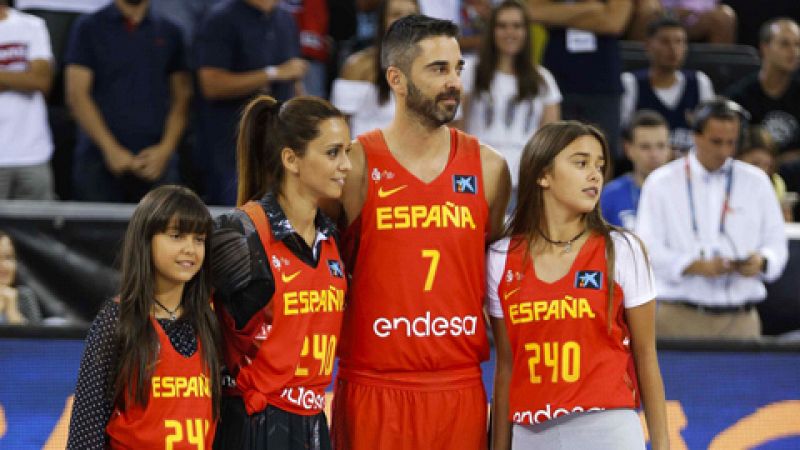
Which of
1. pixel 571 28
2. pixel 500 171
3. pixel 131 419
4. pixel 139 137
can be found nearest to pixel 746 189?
pixel 571 28

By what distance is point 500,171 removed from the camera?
458 centimetres

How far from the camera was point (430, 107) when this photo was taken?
4422 mm

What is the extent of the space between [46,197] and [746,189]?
163 inches

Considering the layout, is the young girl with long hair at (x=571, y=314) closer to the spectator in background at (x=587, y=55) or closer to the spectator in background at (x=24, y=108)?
the spectator in background at (x=587, y=55)

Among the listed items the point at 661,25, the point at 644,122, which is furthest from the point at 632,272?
the point at 661,25

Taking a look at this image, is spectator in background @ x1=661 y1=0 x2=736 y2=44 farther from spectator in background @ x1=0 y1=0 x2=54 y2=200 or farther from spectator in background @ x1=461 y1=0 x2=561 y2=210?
spectator in background @ x1=0 y1=0 x2=54 y2=200

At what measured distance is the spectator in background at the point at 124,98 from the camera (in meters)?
7.68

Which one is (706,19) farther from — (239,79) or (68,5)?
(68,5)

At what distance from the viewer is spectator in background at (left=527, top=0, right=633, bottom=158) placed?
8.38 m

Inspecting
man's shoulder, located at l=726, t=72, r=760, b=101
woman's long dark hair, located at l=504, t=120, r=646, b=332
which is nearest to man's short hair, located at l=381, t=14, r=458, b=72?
woman's long dark hair, located at l=504, t=120, r=646, b=332

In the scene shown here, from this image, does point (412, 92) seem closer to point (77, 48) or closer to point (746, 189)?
point (746, 189)

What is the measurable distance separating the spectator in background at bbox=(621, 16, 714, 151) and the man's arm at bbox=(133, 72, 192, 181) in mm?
3033

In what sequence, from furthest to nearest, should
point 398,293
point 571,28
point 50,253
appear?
point 571,28 → point 50,253 → point 398,293

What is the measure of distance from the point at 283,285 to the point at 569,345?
966 millimetres
